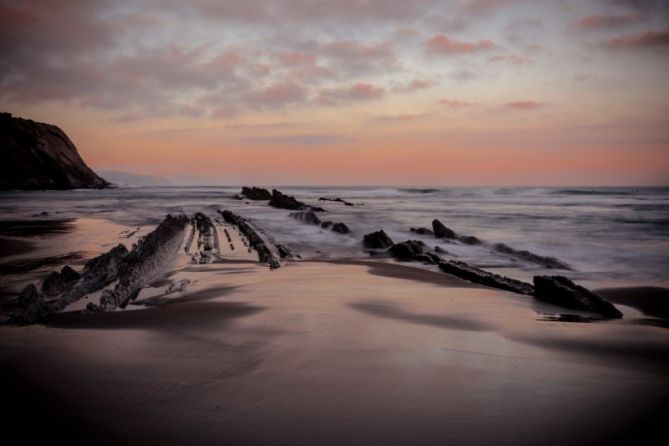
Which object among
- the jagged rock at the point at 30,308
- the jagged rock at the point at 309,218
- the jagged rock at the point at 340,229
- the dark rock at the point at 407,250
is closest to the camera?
the jagged rock at the point at 30,308

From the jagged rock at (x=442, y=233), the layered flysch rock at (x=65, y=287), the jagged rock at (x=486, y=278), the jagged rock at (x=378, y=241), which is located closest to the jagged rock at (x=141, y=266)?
the layered flysch rock at (x=65, y=287)

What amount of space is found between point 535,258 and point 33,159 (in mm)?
81987

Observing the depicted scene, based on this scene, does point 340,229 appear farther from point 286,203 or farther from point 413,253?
point 286,203

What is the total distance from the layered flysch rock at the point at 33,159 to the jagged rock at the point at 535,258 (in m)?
75.5

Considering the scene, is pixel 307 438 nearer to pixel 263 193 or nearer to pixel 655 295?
pixel 655 295

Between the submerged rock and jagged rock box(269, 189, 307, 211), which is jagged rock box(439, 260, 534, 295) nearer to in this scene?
the submerged rock

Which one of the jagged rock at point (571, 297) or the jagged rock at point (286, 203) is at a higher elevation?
the jagged rock at point (286, 203)

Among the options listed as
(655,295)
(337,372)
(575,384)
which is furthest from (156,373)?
(655,295)

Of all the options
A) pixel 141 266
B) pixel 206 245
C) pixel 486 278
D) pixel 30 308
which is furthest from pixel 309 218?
pixel 30 308

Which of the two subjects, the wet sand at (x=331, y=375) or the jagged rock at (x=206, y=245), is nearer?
the wet sand at (x=331, y=375)

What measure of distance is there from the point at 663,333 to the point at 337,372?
134 inches

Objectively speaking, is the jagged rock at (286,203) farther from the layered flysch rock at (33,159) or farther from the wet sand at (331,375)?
the layered flysch rock at (33,159)

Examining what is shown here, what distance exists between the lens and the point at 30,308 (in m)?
3.70

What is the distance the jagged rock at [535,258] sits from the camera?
27.8 ft
